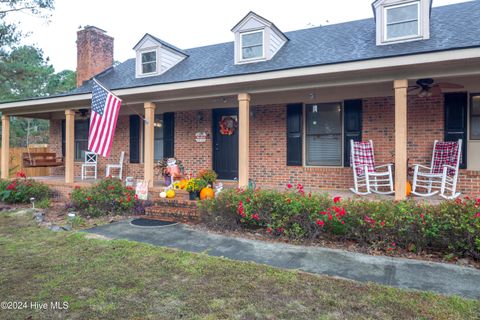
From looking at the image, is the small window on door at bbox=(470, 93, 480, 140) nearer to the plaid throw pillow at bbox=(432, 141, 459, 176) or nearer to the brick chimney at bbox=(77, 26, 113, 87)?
the plaid throw pillow at bbox=(432, 141, 459, 176)

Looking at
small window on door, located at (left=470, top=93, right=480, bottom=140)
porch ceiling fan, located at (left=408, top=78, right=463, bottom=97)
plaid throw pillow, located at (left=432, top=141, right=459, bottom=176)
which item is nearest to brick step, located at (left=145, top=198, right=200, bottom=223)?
porch ceiling fan, located at (left=408, top=78, right=463, bottom=97)

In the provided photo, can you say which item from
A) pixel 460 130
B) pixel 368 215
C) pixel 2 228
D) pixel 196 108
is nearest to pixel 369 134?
pixel 460 130

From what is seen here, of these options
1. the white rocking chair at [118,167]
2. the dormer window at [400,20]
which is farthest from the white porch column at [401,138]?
the white rocking chair at [118,167]

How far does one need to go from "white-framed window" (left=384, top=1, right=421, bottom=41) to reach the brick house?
20 millimetres

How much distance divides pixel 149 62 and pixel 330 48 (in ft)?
17.9

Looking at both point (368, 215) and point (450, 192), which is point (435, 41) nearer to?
point (450, 192)

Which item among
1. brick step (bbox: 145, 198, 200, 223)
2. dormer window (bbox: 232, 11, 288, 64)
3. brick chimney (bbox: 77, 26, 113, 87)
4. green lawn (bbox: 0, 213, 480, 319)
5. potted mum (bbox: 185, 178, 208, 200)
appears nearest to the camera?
green lawn (bbox: 0, 213, 480, 319)

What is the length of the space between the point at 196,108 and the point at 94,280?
20.8 ft

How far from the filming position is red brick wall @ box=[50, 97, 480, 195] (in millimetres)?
6613

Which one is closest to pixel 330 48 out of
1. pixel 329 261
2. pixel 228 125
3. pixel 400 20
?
pixel 400 20

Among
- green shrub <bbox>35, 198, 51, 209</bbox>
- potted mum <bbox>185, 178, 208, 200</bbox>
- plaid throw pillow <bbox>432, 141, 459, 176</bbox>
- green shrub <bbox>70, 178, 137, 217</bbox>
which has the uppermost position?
plaid throw pillow <bbox>432, 141, 459, 176</bbox>

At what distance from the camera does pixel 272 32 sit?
821 cm

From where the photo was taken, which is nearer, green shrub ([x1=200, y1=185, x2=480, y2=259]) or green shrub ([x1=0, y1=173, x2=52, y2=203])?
green shrub ([x1=200, y1=185, x2=480, y2=259])

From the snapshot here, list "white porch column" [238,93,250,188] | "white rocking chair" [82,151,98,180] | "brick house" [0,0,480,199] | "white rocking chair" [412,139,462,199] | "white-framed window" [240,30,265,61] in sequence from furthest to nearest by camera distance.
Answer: "white rocking chair" [82,151,98,180]
"white-framed window" [240,30,265,61]
"white porch column" [238,93,250,188]
"white rocking chair" [412,139,462,199]
"brick house" [0,0,480,199]
